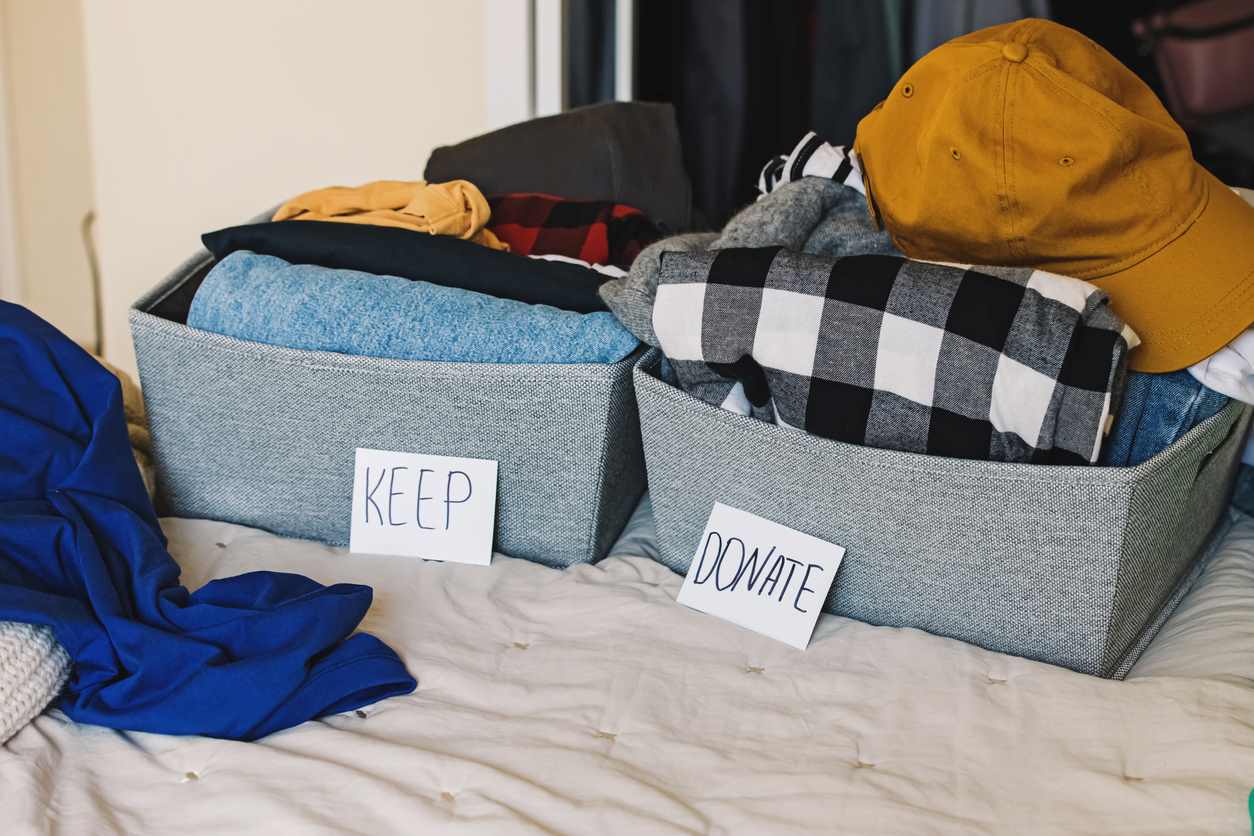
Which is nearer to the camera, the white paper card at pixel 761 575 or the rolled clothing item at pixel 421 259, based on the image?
the white paper card at pixel 761 575

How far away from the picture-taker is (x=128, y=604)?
0.82 metres

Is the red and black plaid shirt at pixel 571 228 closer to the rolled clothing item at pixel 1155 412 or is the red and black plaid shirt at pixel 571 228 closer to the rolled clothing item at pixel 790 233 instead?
the rolled clothing item at pixel 790 233

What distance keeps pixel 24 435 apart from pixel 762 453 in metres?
0.54

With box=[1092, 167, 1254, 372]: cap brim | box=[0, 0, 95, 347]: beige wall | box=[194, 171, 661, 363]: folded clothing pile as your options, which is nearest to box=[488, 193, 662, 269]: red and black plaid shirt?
box=[194, 171, 661, 363]: folded clothing pile

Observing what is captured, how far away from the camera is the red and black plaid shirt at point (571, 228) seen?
3.92 feet

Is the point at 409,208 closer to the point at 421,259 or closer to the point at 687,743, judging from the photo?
the point at 421,259

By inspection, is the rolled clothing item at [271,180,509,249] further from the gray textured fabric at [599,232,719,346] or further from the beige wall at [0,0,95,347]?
the beige wall at [0,0,95,347]

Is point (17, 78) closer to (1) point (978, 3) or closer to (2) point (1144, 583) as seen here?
(1) point (978, 3)

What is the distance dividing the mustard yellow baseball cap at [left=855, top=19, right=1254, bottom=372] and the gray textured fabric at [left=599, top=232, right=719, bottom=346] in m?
0.21

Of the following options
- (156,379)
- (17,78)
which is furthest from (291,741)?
(17,78)

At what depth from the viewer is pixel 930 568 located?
865 millimetres

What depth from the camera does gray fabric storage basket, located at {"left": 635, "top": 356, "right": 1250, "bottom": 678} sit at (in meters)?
0.80

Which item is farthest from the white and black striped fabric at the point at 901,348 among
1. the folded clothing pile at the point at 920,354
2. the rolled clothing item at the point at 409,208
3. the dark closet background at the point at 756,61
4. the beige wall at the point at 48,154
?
the beige wall at the point at 48,154

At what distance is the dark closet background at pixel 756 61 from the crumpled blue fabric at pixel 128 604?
98cm
